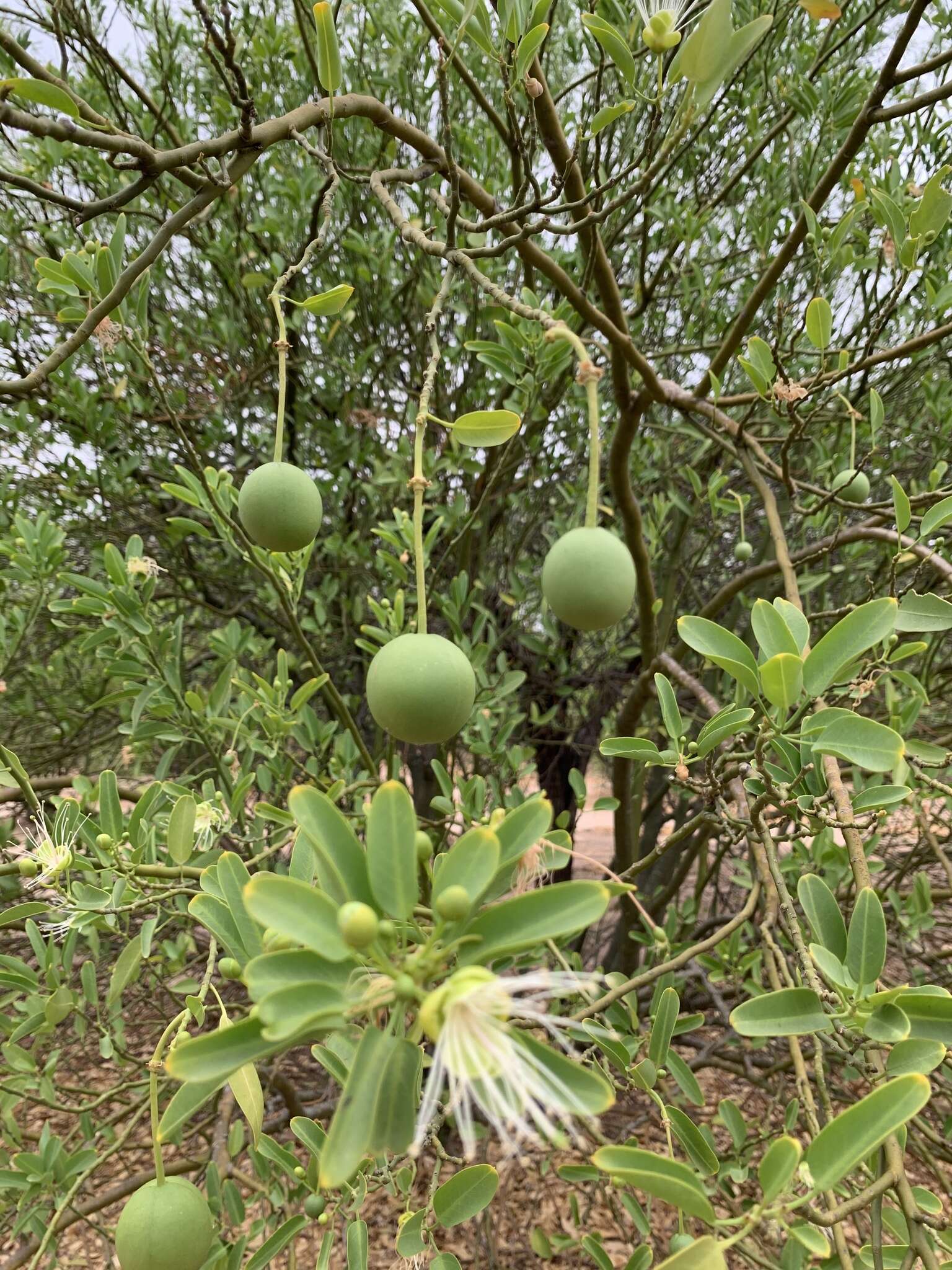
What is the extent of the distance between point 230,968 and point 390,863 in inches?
15.1

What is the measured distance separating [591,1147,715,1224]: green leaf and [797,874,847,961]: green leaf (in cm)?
35

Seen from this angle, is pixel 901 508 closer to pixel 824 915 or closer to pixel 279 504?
pixel 824 915

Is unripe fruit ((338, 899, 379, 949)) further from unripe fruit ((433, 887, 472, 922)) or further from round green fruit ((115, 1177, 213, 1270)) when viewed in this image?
round green fruit ((115, 1177, 213, 1270))

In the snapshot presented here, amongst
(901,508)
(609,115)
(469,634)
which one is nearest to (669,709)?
(901,508)

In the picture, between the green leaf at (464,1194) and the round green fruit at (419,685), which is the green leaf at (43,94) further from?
the green leaf at (464,1194)

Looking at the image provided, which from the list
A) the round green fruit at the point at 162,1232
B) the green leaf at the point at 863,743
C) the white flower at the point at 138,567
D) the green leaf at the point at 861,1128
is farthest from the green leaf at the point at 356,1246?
the white flower at the point at 138,567

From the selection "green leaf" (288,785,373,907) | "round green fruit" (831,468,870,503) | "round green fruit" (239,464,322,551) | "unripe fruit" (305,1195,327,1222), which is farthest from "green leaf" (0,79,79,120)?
"round green fruit" (831,468,870,503)

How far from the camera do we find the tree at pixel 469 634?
0.63 metres

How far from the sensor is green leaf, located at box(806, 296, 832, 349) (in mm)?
1257

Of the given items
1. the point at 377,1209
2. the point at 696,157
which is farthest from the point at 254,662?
the point at 696,157

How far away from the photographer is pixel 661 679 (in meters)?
1.13

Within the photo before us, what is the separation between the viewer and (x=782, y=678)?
781mm

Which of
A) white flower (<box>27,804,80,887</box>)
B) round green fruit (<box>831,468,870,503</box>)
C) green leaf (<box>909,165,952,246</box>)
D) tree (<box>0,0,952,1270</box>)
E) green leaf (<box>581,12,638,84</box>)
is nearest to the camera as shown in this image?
tree (<box>0,0,952,1270</box>)

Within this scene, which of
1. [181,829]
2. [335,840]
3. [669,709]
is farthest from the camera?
[669,709]
